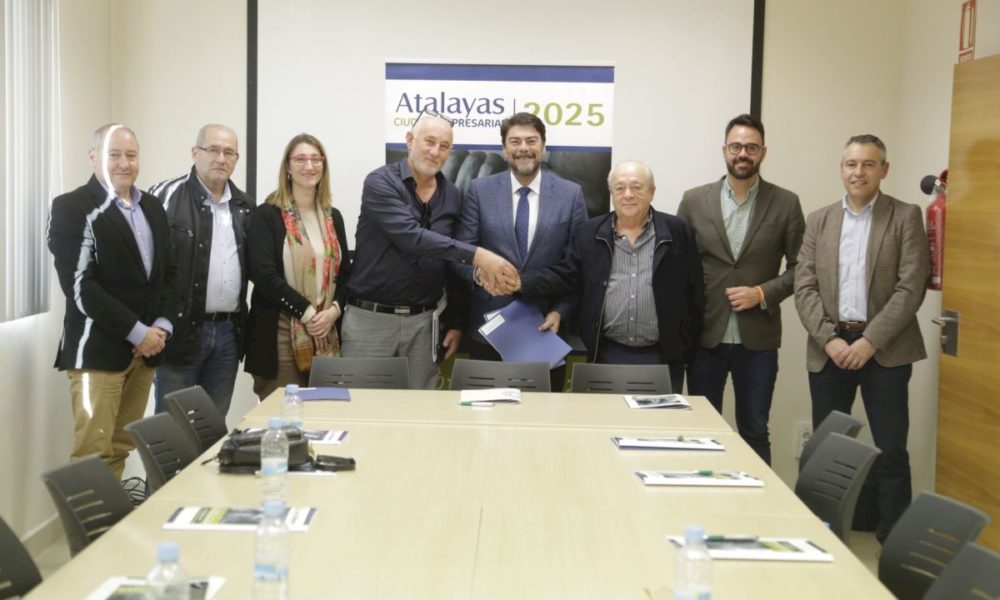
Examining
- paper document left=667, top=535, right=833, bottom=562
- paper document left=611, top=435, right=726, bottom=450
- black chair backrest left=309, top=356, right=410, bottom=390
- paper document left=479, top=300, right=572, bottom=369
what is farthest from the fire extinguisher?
paper document left=667, top=535, right=833, bottom=562

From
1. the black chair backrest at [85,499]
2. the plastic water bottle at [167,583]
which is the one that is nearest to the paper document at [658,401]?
the black chair backrest at [85,499]

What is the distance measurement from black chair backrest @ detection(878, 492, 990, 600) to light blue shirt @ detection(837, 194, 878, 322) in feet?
7.76

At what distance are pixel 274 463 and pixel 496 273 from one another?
228 cm

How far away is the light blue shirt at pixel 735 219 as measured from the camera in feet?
16.9

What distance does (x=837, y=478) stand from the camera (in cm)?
323

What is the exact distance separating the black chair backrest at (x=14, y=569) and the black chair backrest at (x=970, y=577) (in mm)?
2074

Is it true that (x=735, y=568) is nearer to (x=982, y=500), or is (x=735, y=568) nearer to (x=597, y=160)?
(x=982, y=500)

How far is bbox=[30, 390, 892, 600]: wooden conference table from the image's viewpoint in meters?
2.15

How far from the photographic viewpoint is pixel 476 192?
5270 millimetres

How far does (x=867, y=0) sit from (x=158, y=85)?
→ 435cm

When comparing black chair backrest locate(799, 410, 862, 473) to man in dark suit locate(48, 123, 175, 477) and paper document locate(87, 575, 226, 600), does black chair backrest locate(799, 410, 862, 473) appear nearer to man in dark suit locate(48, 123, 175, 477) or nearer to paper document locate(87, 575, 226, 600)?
paper document locate(87, 575, 226, 600)

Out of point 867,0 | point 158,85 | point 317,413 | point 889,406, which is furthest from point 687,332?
point 158,85

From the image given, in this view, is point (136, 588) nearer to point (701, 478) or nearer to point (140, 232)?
point (701, 478)

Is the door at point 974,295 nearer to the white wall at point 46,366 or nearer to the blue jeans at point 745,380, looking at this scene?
the blue jeans at point 745,380
